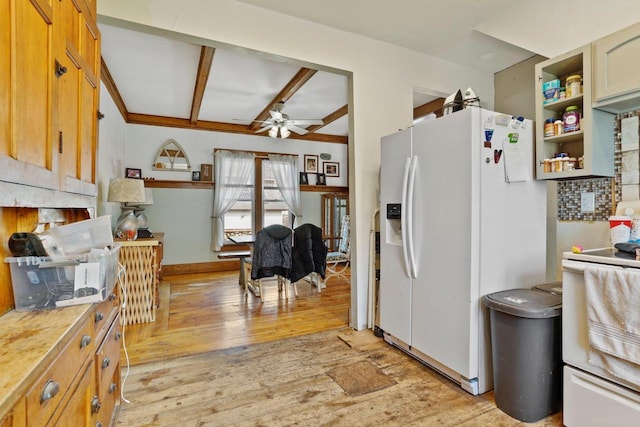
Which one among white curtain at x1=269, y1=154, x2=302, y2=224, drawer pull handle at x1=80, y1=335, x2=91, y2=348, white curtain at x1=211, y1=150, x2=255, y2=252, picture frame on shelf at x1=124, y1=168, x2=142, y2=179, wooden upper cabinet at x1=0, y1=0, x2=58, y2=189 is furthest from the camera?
white curtain at x1=269, y1=154, x2=302, y2=224

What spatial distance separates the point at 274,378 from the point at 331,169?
5.40m

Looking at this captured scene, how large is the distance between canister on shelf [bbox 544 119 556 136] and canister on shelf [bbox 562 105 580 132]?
6 centimetres

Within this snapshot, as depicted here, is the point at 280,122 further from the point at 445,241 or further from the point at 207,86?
the point at 445,241

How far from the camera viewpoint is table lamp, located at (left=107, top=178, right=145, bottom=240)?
3.44 m

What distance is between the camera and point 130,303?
326 cm

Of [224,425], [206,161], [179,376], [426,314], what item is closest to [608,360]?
[426,314]

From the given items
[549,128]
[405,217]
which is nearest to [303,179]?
[405,217]

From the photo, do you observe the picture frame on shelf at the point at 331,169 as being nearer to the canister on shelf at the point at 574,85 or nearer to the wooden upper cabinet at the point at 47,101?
the canister on shelf at the point at 574,85

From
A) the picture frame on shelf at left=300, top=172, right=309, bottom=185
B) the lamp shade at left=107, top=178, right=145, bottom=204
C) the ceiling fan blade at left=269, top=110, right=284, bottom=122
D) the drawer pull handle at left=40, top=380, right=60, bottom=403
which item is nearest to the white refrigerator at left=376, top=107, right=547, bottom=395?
the drawer pull handle at left=40, top=380, right=60, bottom=403

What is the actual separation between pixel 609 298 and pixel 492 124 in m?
1.13

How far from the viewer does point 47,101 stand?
119cm

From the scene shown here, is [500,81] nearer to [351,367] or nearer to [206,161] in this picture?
[351,367]

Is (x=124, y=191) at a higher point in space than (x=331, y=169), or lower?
lower

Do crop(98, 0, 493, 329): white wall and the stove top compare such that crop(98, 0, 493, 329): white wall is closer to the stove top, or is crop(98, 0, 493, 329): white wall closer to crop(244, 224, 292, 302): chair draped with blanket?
crop(244, 224, 292, 302): chair draped with blanket
